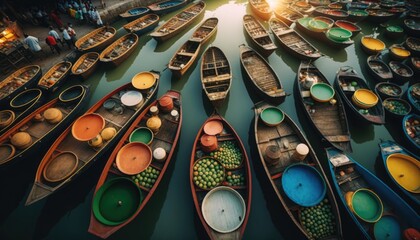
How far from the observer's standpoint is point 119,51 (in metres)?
15.9

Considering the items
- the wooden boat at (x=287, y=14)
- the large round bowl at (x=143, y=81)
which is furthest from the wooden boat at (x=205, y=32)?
the wooden boat at (x=287, y=14)

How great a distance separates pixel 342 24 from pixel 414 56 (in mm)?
5836

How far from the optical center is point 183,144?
10852 mm

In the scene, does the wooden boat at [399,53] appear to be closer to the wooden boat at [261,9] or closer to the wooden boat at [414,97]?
the wooden boat at [414,97]

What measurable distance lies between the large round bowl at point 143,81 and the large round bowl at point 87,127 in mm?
3115

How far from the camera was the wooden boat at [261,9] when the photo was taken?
18.4 m

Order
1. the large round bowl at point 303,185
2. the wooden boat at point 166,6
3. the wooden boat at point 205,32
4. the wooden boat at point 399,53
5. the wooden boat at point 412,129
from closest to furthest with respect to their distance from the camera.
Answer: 1. the large round bowl at point 303,185
2. the wooden boat at point 412,129
3. the wooden boat at point 399,53
4. the wooden boat at point 205,32
5. the wooden boat at point 166,6

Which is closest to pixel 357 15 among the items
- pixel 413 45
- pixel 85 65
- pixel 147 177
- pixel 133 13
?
pixel 413 45

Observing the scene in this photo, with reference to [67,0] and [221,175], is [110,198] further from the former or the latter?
[67,0]

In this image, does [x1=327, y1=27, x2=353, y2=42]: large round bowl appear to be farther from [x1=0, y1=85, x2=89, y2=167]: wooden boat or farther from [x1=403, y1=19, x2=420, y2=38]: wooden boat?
[x1=0, y1=85, x2=89, y2=167]: wooden boat

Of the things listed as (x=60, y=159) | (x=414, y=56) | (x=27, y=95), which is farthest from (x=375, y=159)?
(x=27, y=95)

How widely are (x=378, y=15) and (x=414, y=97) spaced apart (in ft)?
36.1

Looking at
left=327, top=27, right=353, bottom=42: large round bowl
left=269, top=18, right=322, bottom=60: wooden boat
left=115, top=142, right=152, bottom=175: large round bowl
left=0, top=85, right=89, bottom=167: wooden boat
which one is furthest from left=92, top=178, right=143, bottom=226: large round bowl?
left=327, top=27, right=353, bottom=42: large round bowl

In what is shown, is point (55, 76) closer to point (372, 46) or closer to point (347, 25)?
point (372, 46)
